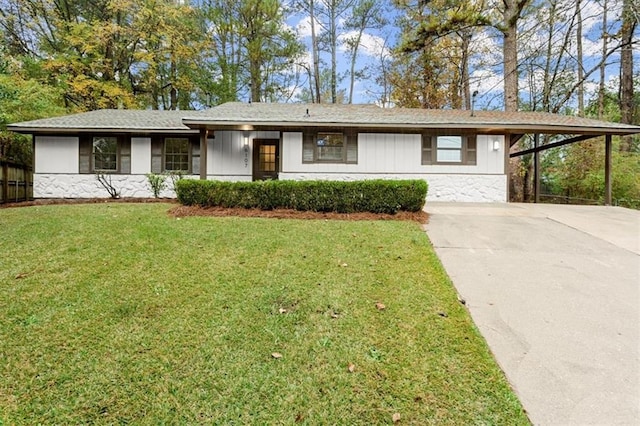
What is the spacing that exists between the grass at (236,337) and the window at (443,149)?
Answer: 251 inches

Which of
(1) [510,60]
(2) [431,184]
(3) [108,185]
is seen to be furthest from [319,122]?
(1) [510,60]

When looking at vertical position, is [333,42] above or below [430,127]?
above

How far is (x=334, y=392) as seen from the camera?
212cm

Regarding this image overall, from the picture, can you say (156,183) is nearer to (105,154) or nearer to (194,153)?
(194,153)

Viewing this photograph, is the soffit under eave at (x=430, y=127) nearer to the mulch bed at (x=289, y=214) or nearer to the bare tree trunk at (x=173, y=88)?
the mulch bed at (x=289, y=214)

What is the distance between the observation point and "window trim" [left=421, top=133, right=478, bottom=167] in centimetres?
1034

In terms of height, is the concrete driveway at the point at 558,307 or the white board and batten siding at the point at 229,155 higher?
the white board and batten siding at the point at 229,155

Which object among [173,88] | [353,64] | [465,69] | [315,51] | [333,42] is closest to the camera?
[465,69]

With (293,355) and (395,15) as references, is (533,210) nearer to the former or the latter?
(293,355)

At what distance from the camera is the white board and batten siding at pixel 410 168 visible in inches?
405

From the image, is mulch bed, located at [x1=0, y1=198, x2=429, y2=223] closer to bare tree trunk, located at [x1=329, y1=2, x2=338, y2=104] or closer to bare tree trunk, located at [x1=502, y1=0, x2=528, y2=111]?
bare tree trunk, located at [x1=502, y1=0, x2=528, y2=111]

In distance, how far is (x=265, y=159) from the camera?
1110 cm

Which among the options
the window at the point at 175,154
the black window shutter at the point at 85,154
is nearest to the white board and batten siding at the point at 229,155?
the window at the point at 175,154

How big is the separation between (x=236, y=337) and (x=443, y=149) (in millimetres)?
9612
